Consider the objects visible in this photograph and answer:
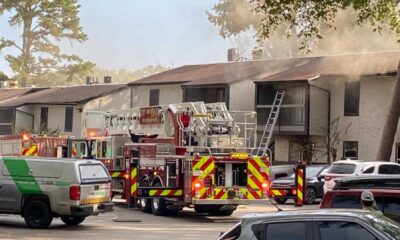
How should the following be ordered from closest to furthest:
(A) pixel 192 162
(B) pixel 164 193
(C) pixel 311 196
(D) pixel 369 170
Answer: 1. (A) pixel 192 162
2. (B) pixel 164 193
3. (D) pixel 369 170
4. (C) pixel 311 196

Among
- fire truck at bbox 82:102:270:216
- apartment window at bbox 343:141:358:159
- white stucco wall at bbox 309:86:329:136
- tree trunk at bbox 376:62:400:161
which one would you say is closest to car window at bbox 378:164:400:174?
fire truck at bbox 82:102:270:216

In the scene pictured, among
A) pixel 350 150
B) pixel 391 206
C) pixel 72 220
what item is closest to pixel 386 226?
pixel 391 206

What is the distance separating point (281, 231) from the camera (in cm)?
658

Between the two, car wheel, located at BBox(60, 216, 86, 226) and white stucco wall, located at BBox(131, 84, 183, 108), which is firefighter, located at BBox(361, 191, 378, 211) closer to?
car wheel, located at BBox(60, 216, 86, 226)

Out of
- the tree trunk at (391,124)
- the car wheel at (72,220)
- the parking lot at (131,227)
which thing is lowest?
the parking lot at (131,227)

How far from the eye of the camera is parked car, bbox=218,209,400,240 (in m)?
6.36

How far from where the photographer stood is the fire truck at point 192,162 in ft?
61.4

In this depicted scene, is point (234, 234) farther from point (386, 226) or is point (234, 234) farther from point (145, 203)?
point (145, 203)

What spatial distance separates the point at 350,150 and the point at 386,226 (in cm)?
2875

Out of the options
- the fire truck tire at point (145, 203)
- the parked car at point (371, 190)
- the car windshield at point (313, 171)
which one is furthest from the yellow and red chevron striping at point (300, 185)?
the parked car at point (371, 190)

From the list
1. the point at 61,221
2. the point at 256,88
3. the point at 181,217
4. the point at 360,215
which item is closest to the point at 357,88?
the point at 256,88

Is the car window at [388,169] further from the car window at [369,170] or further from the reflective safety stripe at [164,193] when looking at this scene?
the reflective safety stripe at [164,193]

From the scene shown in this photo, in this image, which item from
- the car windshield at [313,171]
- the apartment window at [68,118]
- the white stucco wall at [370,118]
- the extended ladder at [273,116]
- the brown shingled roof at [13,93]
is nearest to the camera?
the car windshield at [313,171]

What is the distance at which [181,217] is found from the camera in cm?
2011
